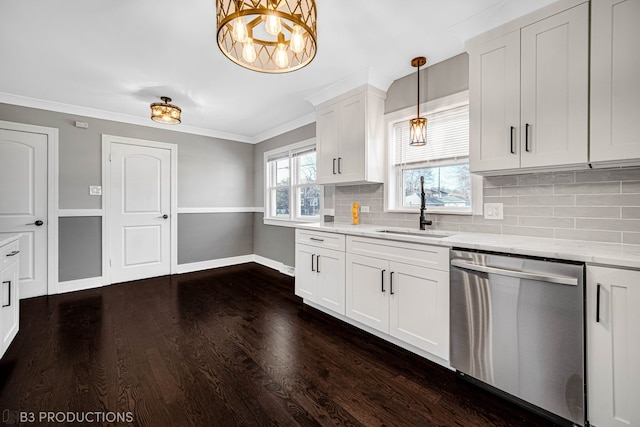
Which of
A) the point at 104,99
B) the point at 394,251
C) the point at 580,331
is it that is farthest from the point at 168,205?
the point at 580,331

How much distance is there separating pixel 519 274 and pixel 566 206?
0.78 meters

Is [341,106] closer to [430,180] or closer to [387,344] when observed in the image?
[430,180]

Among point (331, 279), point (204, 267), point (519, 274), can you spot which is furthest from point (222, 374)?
point (204, 267)

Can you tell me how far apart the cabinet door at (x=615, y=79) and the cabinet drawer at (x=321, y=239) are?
1892 millimetres

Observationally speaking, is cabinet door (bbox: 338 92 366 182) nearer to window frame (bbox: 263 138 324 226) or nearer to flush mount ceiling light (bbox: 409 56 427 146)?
flush mount ceiling light (bbox: 409 56 427 146)

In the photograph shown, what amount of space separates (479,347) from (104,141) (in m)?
5.02

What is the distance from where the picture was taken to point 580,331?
4.69 ft

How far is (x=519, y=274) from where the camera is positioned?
1.59 meters

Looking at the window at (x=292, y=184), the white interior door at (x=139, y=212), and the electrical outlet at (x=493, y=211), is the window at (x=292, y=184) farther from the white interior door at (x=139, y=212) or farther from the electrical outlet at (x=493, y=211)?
the electrical outlet at (x=493, y=211)

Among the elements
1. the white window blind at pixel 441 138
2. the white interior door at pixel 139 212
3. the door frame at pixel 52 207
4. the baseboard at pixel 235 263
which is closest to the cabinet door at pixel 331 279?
the white window blind at pixel 441 138

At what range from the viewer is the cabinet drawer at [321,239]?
2.77m

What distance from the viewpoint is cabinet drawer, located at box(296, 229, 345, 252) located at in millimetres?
2767

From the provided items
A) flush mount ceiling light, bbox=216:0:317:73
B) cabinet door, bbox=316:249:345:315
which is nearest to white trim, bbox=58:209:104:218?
cabinet door, bbox=316:249:345:315

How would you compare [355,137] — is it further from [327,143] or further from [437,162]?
[437,162]
